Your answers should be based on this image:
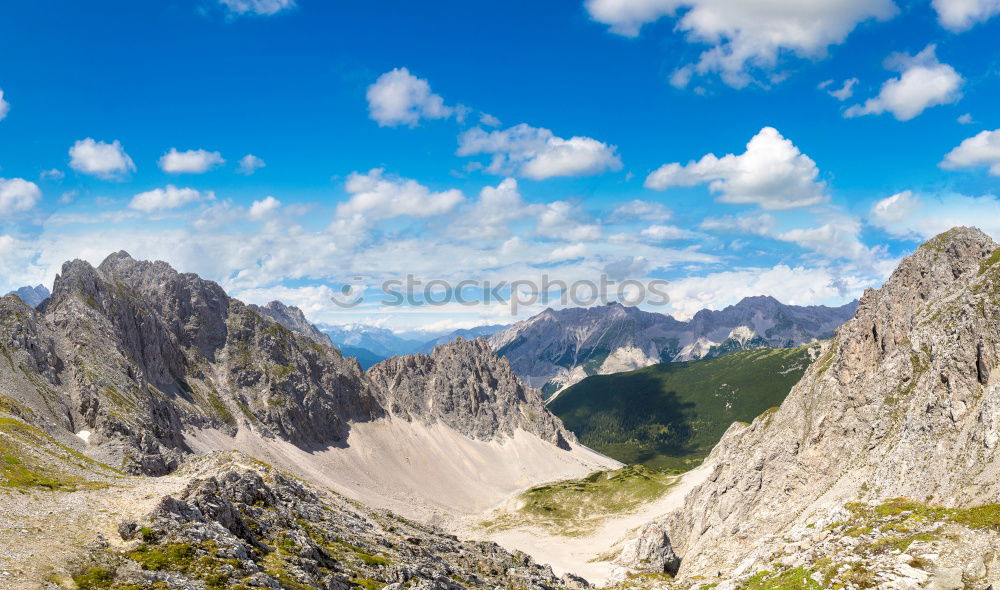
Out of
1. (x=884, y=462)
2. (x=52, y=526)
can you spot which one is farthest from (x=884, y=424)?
(x=52, y=526)

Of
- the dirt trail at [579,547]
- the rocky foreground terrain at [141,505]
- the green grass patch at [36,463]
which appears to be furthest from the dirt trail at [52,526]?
the dirt trail at [579,547]

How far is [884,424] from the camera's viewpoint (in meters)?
79.6

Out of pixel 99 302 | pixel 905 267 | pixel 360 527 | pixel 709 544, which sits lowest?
pixel 709 544

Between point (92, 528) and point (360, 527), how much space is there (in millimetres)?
50192

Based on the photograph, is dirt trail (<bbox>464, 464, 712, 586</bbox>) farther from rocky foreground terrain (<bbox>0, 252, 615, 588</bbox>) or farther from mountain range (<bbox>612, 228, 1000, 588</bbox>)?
rocky foreground terrain (<bbox>0, 252, 615, 588</bbox>)

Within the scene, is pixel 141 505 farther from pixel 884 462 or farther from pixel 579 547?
pixel 579 547

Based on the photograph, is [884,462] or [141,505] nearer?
[141,505]

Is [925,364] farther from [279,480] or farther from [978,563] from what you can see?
[279,480]

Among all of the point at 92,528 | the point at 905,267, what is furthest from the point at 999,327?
the point at 92,528

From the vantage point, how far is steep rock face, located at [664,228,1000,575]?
60.8 meters

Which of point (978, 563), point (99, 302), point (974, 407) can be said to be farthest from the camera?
point (99, 302)

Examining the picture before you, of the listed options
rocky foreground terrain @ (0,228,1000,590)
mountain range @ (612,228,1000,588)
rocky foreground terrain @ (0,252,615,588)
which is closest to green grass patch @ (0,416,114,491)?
rocky foreground terrain @ (0,252,615,588)

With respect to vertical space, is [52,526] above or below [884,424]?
above

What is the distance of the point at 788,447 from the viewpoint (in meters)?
97.3
